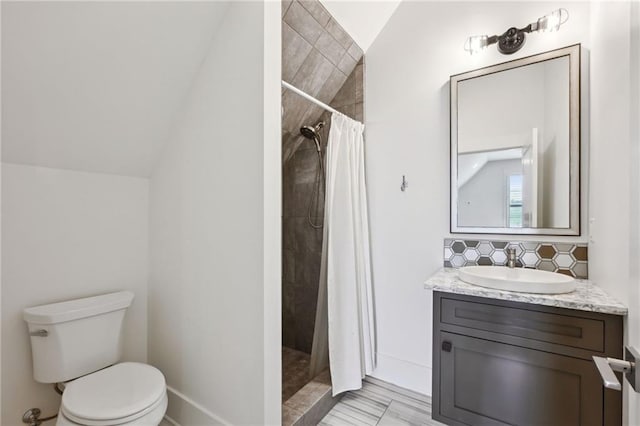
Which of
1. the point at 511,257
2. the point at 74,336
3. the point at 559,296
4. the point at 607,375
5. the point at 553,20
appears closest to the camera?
the point at 607,375

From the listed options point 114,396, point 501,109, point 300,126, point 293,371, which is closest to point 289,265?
point 293,371

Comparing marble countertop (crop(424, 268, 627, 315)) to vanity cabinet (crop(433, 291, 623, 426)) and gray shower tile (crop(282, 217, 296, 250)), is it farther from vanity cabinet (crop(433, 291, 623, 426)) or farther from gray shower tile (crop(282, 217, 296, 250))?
gray shower tile (crop(282, 217, 296, 250))

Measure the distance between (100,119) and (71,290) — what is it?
983 mm

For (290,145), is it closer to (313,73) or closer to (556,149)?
(313,73)

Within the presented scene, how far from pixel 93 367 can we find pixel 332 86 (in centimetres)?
238

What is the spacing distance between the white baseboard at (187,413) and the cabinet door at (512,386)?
1177mm

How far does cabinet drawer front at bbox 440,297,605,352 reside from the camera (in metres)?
1.21

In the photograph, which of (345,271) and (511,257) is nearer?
(511,257)

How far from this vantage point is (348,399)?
1.92 metres

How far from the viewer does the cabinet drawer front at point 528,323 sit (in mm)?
1212

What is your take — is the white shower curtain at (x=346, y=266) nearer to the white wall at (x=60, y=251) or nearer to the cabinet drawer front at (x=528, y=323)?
the cabinet drawer front at (x=528, y=323)

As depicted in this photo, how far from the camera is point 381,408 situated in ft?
6.01

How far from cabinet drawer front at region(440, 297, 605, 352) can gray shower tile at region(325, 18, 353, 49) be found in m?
1.81

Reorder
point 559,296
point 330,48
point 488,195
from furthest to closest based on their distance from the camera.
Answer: point 330,48, point 488,195, point 559,296
